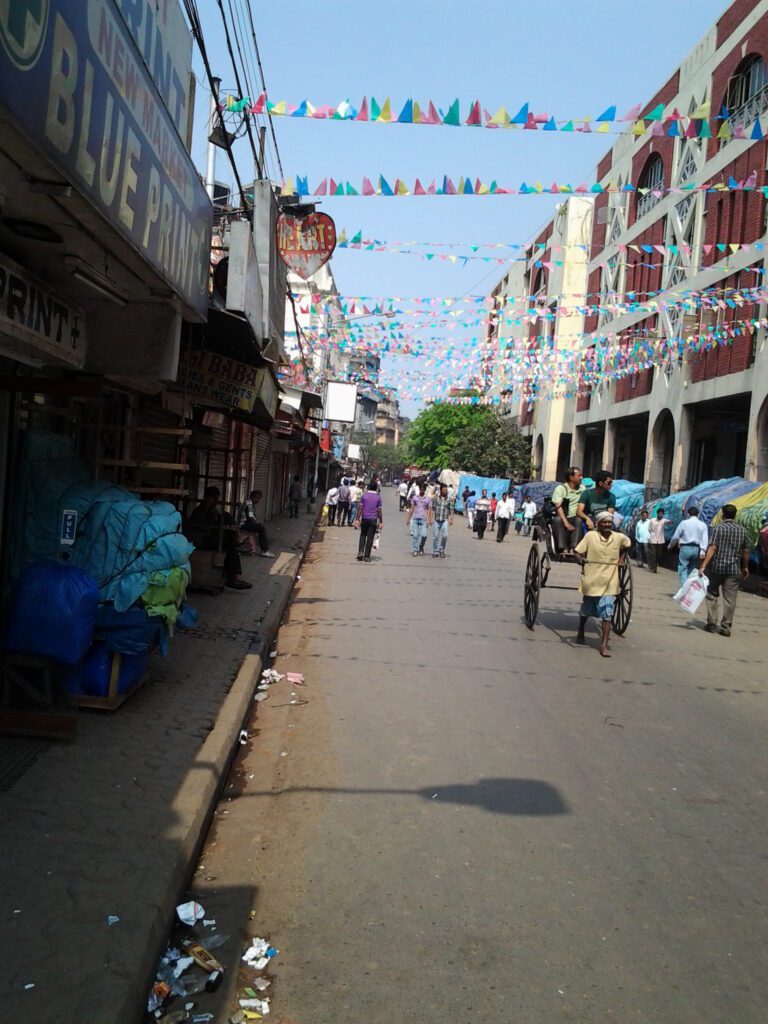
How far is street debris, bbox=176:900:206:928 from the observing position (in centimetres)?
363

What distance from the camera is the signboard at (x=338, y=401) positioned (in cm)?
3903

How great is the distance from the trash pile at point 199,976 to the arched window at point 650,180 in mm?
32170

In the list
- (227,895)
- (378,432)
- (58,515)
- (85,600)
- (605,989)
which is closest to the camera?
(605,989)

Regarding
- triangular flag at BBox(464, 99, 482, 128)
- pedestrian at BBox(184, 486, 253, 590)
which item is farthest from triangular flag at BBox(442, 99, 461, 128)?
pedestrian at BBox(184, 486, 253, 590)

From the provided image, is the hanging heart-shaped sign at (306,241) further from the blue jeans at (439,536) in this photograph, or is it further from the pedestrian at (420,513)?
the blue jeans at (439,536)

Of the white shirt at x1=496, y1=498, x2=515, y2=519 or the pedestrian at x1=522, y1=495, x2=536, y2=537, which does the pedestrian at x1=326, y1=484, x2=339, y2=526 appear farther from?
the pedestrian at x1=522, y1=495, x2=536, y2=537

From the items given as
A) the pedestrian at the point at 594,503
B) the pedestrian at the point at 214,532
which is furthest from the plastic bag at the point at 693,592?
the pedestrian at the point at 214,532

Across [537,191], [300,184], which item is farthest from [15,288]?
[537,191]

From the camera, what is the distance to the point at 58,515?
6.05 m

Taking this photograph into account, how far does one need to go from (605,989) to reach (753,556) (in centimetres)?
1722

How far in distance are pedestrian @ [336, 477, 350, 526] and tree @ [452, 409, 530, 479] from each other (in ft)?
71.4

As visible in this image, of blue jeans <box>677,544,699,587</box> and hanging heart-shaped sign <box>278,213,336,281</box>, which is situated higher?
hanging heart-shaped sign <box>278,213,336,281</box>

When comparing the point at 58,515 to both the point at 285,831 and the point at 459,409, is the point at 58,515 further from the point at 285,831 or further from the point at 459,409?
the point at 459,409

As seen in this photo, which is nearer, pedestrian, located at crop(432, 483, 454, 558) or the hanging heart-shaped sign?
the hanging heart-shaped sign
